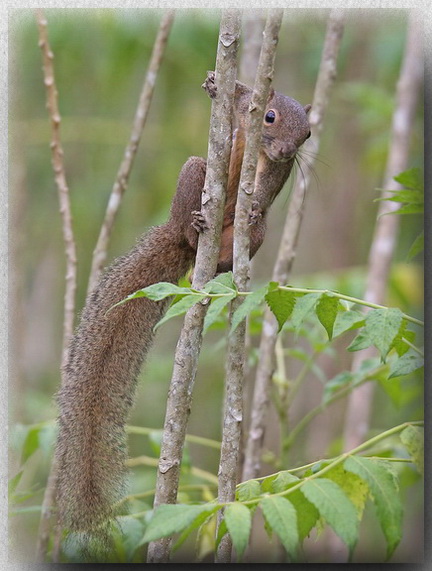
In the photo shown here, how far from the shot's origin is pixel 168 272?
2.83 metres

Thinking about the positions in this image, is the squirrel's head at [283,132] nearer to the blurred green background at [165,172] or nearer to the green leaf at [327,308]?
the blurred green background at [165,172]

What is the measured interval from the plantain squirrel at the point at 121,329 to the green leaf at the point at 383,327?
79 cm

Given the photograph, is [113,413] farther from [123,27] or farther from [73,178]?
[73,178]

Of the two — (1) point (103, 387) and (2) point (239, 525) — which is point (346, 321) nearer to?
(2) point (239, 525)

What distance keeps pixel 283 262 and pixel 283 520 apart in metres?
1.56

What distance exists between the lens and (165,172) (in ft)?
17.7

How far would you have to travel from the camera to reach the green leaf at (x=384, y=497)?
1673 millimetres

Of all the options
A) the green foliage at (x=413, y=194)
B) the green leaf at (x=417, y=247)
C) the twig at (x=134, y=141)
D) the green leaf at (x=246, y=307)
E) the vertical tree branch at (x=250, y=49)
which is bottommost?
the green leaf at (x=246, y=307)

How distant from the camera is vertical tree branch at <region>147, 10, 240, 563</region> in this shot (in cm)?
220

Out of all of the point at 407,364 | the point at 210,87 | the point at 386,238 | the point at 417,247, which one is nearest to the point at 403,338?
the point at 407,364

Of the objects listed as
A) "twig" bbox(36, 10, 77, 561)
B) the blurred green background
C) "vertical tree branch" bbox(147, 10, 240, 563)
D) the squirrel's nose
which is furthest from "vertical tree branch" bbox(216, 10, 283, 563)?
"twig" bbox(36, 10, 77, 561)

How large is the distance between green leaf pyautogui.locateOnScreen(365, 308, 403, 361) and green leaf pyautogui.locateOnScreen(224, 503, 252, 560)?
46 cm

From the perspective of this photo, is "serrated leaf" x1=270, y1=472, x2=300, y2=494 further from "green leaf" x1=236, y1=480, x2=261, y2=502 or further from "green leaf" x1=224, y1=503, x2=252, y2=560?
"green leaf" x1=224, y1=503, x2=252, y2=560

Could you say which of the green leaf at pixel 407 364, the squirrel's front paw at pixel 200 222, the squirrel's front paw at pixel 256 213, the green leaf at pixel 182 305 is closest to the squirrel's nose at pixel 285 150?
the squirrel's front paw at pixel 256 213
